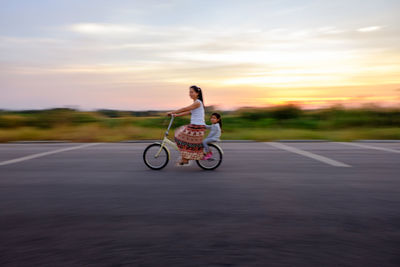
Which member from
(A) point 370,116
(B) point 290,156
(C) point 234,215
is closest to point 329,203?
(C) point 234,215

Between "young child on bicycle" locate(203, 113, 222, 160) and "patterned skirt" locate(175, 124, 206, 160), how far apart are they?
9cm

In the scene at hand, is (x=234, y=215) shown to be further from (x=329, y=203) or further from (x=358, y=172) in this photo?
(x=358, y=172)

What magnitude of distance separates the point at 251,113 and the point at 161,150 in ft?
59.3

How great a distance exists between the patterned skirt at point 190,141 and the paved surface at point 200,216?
36 cm

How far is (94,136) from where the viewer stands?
54.4ft

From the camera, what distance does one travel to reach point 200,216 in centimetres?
443

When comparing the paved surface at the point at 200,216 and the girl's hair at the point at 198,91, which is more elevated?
the girl's hair at the point at 198,91

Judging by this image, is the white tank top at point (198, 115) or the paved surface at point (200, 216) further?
the white tank top at point (198, 115)

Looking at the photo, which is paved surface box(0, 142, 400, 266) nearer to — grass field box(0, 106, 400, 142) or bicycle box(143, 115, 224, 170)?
bicycle box(143, 115, 224, 170)

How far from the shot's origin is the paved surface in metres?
3.29

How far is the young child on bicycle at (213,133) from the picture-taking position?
756 cm

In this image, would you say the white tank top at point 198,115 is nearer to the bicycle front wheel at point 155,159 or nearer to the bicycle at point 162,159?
the bicycle at point 162,159

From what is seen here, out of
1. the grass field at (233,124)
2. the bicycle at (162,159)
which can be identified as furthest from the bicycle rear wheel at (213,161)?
the grass field at (233,124)

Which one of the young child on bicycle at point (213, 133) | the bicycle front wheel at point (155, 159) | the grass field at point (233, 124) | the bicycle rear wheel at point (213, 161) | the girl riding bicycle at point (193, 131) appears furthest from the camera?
the grass field at point (233, 124)
